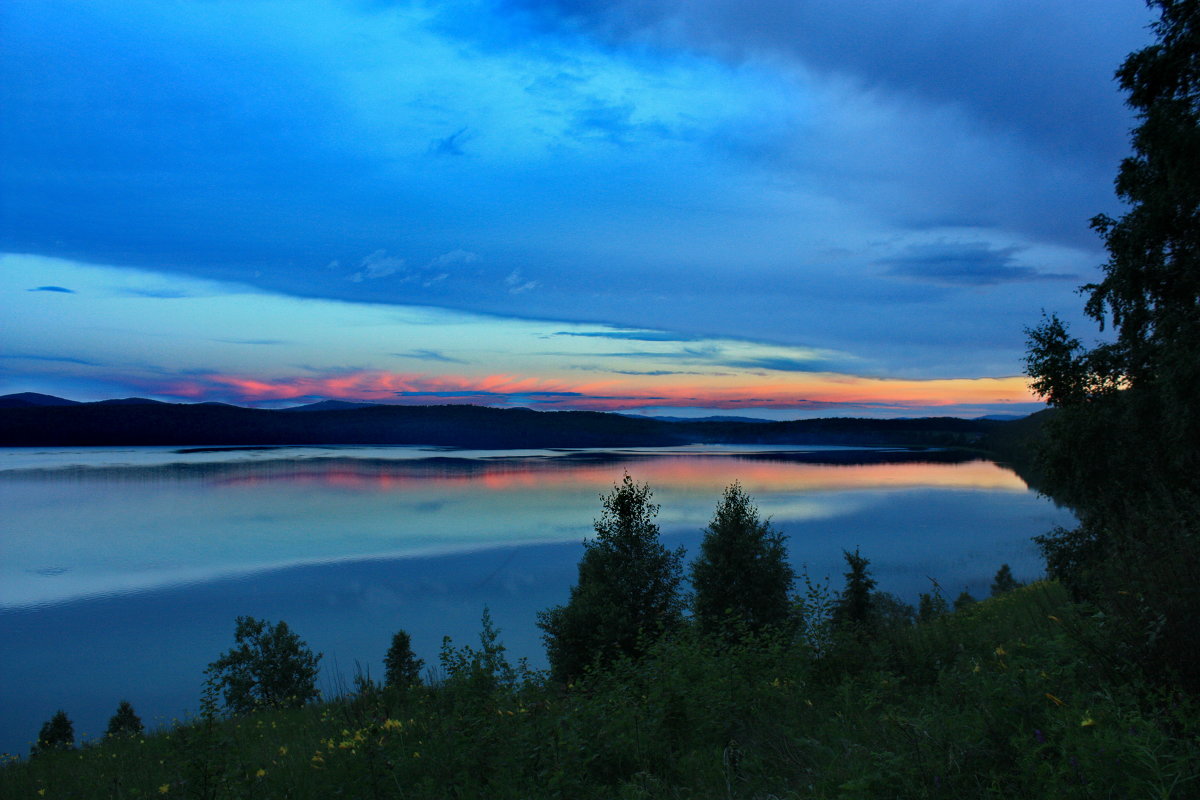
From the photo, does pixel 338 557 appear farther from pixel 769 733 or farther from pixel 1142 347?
pixel 769 733

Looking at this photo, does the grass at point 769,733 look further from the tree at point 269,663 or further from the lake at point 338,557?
the tree at point 269,663

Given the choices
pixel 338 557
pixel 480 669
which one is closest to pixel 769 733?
pixel 480 669

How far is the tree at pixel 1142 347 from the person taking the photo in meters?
16.2

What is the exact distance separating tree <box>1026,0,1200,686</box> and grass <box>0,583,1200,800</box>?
9.56m

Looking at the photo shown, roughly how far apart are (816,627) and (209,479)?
160714mm

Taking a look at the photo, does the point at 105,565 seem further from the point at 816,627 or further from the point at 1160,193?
the point at 1160,193

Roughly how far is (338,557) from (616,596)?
49.0 meters

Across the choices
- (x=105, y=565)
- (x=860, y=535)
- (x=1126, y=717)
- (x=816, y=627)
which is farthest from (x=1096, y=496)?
(x=105, y=565)

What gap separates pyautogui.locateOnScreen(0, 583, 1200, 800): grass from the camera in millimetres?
3678

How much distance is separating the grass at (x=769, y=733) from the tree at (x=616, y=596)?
18.0 meters

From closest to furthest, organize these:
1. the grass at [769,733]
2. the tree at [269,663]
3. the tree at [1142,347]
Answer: the grass at [769,733]
the tree at [1142,347]
the tree at [269,663]

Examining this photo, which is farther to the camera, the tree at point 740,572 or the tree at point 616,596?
the tree at point 740,572

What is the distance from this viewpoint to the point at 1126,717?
12.4 feet

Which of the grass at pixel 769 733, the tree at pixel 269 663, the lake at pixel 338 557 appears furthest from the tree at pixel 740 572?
the tree at pixel 269 663
